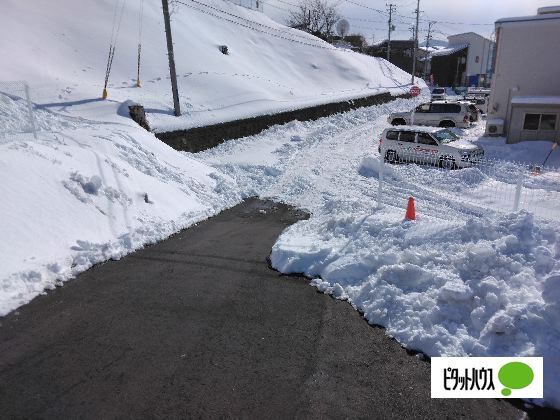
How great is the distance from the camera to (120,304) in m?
6.08

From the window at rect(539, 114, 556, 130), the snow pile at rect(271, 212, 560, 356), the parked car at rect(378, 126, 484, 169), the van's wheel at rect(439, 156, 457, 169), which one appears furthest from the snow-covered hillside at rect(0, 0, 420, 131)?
the window at rect(539, 114, 556, 130)

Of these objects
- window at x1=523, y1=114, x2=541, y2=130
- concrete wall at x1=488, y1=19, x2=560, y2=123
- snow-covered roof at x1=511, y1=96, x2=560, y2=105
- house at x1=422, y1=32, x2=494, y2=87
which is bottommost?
window at x1=523, y1=114, x2=541, y2=130

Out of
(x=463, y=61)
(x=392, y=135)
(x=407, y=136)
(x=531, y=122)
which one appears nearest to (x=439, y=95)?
(x=531, y=122)

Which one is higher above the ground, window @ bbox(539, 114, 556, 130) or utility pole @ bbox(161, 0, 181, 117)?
utility pole @ bbox(161, 0, 181, 117)

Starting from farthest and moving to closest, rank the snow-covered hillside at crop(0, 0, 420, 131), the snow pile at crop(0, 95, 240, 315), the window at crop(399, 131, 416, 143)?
the snow-covered hillside at crop(0, 0, 420, 131) < the window at crop(399, 131, 416, 143) < the snow pile at crop(0, 95, 240, 315)

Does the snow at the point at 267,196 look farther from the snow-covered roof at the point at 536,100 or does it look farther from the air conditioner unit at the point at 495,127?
the snow-covered roof at the point at 536,100

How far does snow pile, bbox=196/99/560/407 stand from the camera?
480 cm

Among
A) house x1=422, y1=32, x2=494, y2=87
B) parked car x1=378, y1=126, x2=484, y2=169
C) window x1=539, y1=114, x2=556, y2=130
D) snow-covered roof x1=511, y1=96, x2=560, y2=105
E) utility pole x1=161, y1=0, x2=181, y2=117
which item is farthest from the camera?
house x1=422, y1=32, x2=494, y2=87

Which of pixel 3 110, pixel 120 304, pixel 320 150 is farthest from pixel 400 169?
pixel 3 110

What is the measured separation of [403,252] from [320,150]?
39.7 feet

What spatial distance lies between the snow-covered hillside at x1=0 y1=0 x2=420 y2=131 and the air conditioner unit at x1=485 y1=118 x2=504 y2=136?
35.7 ft

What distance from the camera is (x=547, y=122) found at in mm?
18609

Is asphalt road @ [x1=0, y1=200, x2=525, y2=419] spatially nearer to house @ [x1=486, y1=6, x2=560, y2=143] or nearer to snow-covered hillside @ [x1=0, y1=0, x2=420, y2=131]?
snow-covered hillside @ [x1=0, y1=0, x2=420, y2=131]

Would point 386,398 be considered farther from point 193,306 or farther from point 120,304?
point 120,304
